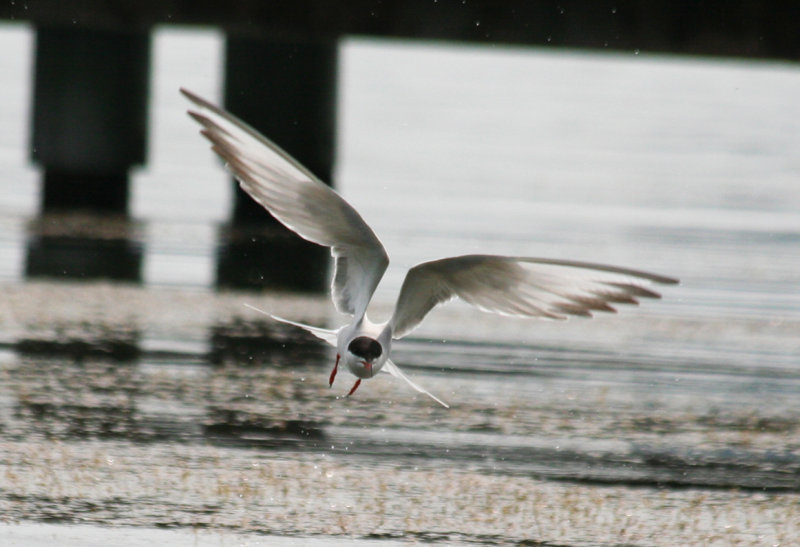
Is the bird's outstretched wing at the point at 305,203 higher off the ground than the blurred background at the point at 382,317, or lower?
higher

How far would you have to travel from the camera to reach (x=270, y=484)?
21.7ft

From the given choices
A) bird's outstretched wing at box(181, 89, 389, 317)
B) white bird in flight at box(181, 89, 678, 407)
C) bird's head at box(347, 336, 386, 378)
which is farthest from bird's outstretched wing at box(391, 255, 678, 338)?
bird's head at box(347, 336, 386, 378)

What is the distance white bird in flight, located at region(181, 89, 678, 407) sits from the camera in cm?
638

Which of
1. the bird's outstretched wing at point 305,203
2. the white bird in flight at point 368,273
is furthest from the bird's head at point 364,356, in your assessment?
the bird's outstretched wing at point 305,203

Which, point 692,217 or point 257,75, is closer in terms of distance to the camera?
point 692,217

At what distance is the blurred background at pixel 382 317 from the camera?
21.5 feet

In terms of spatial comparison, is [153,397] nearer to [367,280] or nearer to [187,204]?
[367,280]

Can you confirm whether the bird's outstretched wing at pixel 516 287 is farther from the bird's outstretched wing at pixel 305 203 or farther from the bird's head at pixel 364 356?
the bird's head at pixel 364 356

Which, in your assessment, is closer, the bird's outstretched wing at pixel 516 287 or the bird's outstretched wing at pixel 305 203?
the bird's outstretched wing at pixel 516 287

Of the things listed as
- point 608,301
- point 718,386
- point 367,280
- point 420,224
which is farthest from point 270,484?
point 420,224

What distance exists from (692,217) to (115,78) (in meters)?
8.16

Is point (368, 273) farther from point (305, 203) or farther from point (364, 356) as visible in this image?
point (364, 356)

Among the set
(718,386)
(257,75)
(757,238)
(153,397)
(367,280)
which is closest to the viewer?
(367,280)

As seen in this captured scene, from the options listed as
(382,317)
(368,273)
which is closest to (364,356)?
(368,273)
